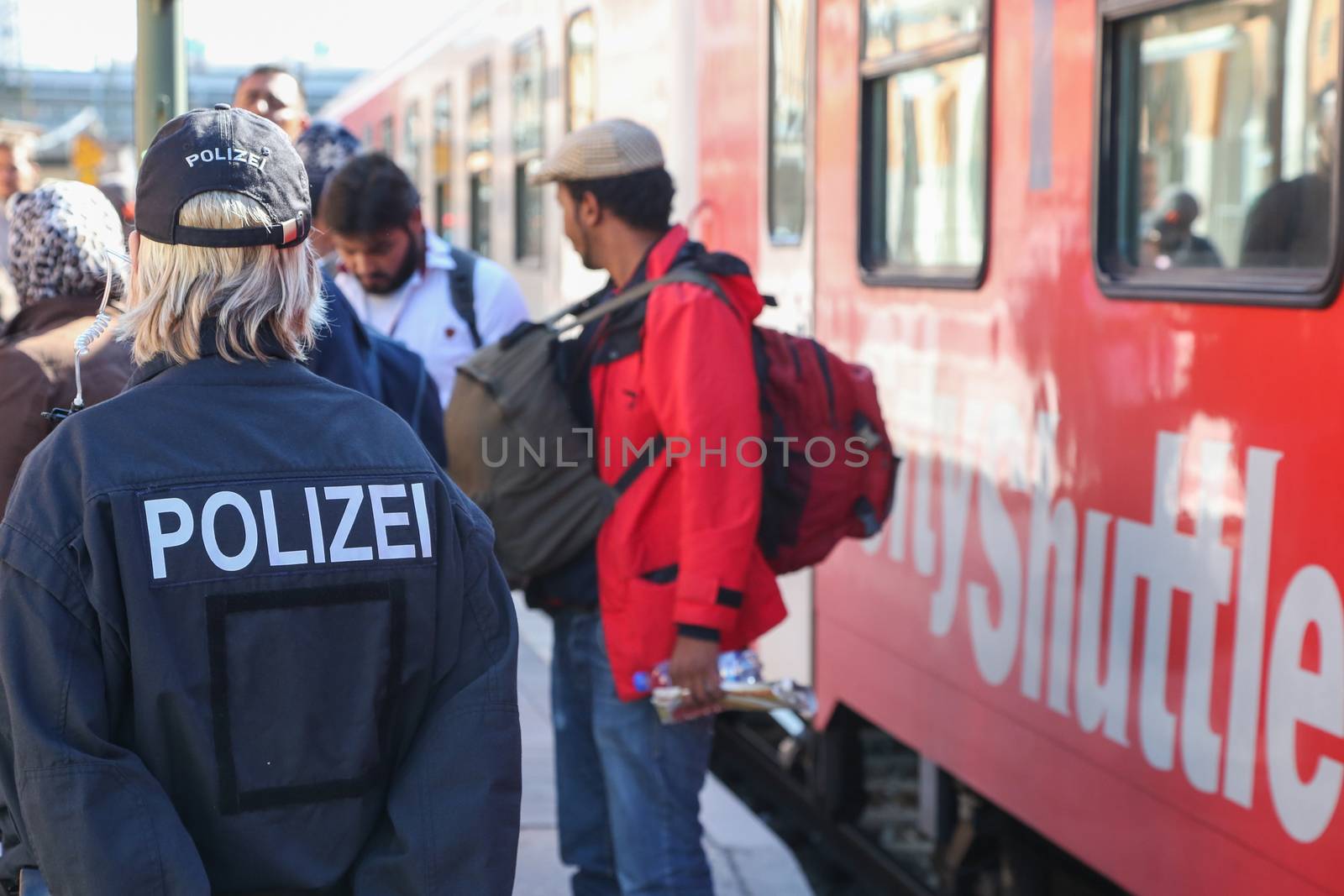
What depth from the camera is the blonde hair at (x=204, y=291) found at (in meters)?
1.75

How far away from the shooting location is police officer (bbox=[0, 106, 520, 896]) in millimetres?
1625

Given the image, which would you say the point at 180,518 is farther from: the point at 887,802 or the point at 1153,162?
the point at 887,802

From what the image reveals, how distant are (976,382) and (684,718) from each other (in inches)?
45.1

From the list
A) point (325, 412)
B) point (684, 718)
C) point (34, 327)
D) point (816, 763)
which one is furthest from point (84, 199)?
point (816, 763)

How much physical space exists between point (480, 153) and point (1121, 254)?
22.0 ft

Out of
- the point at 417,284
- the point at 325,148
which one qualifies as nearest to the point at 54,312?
the point at 417,284

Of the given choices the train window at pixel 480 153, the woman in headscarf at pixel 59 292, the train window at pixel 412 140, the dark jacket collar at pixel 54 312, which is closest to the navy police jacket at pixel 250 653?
the woman in headscarf at pixel 59 292

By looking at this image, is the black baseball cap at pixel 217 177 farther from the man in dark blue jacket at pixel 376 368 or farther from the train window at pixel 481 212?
the train window at pixel 481 212

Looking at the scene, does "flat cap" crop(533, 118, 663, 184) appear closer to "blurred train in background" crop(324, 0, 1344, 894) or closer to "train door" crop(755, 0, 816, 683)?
"blurred train in background" crop(324, 0, 1344, 894)

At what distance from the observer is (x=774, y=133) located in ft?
16.6

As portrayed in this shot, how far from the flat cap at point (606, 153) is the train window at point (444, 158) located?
7.27 metres

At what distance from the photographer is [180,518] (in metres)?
1.69

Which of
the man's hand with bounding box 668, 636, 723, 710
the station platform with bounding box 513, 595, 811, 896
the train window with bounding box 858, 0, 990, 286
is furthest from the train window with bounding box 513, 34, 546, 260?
the man's hand with bounding box 668, 636, 723, 710

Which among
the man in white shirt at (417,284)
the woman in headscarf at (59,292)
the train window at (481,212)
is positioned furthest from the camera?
the train window at (481,212)
